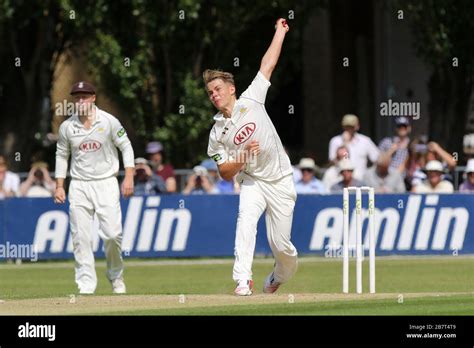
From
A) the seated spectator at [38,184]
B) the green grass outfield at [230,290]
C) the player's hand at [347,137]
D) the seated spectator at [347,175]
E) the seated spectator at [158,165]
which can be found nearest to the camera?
the green grass outfield at [230,290]

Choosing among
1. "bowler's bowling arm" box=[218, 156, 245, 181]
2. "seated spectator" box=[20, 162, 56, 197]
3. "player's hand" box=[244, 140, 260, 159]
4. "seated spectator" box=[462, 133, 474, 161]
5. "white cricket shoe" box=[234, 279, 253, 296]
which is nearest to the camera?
"player's hand" box=[244, 140, 260, 159]

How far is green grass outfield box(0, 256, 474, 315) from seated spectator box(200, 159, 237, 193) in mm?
1104

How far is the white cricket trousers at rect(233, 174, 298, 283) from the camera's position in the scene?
50.7 feet

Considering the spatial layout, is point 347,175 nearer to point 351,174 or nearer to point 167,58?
point 351,174

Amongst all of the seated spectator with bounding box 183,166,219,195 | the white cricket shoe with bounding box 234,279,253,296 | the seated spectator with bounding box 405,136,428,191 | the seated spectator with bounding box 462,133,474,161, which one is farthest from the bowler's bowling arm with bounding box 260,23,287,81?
the seated spectator with bounding box 462,133,474,161

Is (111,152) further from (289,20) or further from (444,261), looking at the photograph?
(289,20)

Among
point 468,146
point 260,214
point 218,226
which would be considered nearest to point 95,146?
point 260,214

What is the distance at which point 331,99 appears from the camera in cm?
3575

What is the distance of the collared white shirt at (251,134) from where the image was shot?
1534 centimetres

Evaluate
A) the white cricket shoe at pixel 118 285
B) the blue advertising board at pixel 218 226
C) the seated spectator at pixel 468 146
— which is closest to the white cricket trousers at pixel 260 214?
the white cricket shoe at pixel 118 285

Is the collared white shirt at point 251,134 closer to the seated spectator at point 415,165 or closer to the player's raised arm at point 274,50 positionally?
the player's raised arm at point 274,50

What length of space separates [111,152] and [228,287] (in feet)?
10.1

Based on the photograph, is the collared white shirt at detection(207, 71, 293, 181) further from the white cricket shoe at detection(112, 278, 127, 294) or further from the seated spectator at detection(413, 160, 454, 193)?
the seated spectator at detection(413, 160, 454, 193)
